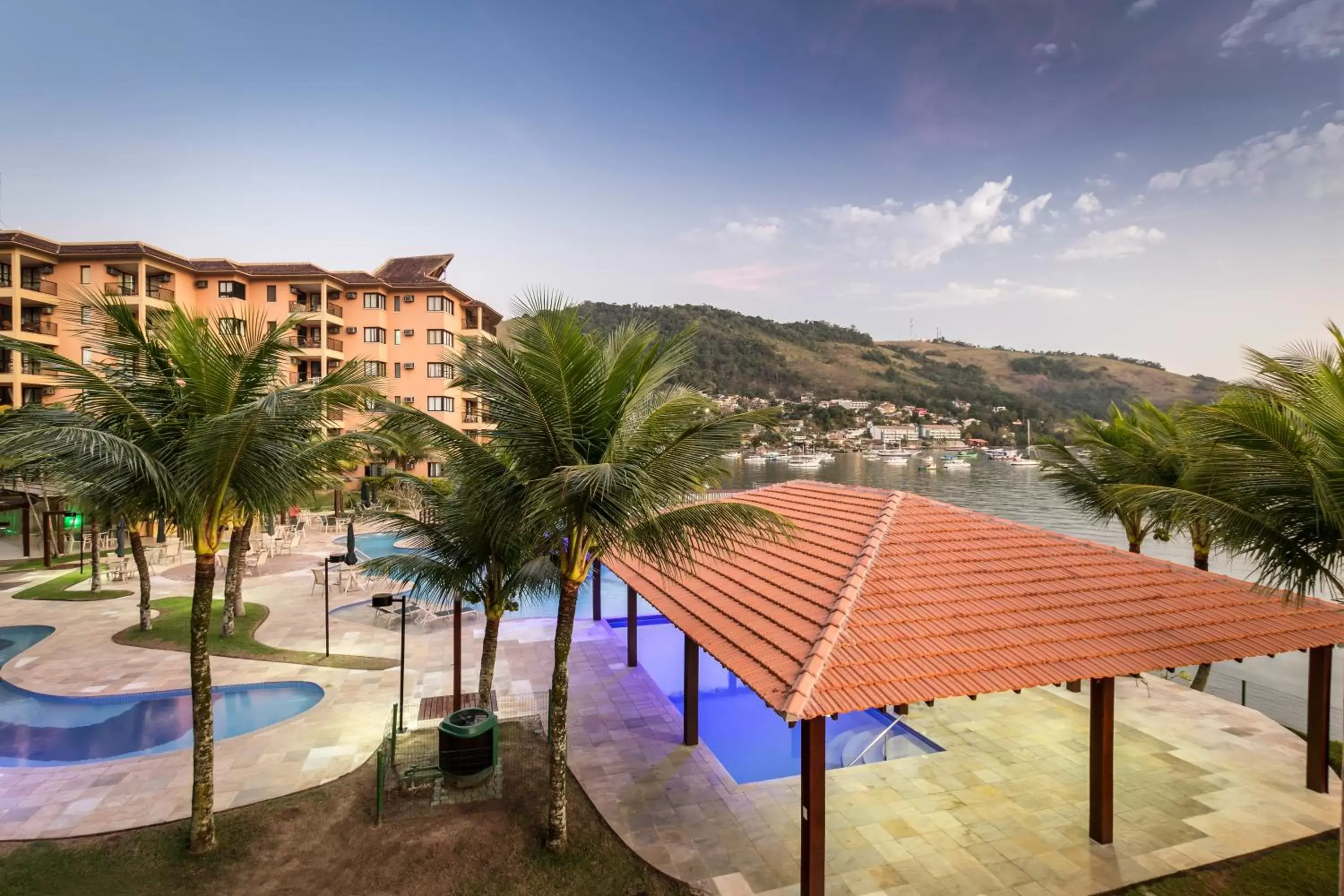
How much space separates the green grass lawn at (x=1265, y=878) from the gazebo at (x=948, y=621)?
0.84 m

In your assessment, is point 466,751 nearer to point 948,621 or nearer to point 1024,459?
point 948,621

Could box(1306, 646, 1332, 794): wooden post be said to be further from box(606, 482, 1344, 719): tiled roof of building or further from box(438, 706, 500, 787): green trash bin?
box(438, 706, 500, 787): green trash bin

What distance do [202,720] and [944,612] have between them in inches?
327

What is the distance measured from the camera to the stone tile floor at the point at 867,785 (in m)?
7.07

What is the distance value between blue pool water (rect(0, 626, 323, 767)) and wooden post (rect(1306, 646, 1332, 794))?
15.6m

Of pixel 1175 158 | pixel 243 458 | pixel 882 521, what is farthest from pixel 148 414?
pixel 1175 158

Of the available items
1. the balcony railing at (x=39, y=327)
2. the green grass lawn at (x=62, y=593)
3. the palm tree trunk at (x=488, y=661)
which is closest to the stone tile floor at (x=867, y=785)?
the palm tree trunk at (x=488, y=661)

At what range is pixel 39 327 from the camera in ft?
102

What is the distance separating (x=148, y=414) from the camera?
22.9ft

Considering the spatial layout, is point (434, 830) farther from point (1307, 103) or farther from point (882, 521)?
point (1307, 103)

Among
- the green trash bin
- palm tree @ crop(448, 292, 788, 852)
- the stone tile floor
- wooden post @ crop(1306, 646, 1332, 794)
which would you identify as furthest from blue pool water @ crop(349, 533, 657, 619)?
wooden post @ crop(1306, 646, 1332, 794)

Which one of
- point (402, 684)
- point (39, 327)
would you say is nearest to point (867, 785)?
point (402, 684)

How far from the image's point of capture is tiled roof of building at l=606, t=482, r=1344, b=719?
6129 millimetres

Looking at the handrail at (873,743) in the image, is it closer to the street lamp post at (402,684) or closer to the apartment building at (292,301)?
the street lamp post at (402,684)
